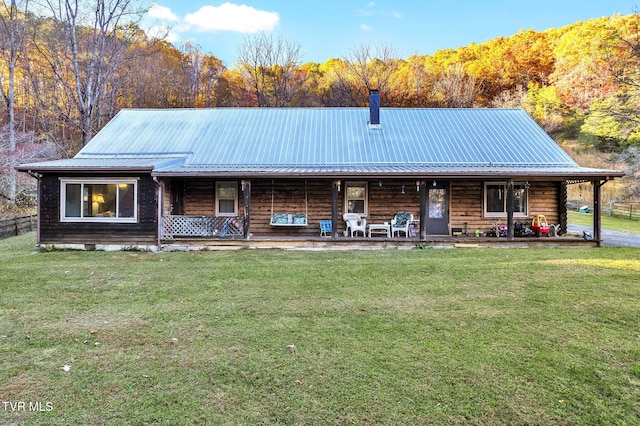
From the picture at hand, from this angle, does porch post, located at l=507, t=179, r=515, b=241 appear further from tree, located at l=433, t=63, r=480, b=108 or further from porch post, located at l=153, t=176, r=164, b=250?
tree, located at l=433, t=63, r=480, b=108

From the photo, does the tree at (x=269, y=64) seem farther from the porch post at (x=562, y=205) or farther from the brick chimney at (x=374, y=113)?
the porch post at (x=562, y=205)

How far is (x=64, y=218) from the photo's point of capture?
36.8ft

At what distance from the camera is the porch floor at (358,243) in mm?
11266

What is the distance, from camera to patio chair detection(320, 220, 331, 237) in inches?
488

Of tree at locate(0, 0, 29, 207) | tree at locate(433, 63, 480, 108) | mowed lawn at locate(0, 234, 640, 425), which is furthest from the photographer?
tree at locate(433, 63, 480, 108)

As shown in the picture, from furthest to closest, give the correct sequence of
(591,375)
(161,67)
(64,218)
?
1. (161,67)
2. (64,218)
3. (591,375)

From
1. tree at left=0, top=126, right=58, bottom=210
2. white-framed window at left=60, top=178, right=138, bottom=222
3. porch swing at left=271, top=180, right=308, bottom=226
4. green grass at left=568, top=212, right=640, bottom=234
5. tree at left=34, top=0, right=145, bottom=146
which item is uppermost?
tree at left=34, top=0, right=145, bottom=146

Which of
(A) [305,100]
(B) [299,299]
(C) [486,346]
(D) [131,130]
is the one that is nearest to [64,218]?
(D) [131,130]

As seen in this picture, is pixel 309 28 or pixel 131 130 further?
pixel 309 28

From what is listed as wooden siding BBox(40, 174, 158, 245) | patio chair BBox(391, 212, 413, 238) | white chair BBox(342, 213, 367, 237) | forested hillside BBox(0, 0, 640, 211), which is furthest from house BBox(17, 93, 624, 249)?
forested hillside BBox(0, 0, 640, 211)

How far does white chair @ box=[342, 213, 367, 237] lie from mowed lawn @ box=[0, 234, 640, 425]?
162 inches

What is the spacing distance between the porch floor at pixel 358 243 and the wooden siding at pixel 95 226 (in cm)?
83

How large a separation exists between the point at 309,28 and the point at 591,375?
36.1 meters

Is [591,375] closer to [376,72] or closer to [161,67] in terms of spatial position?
[376,72]
